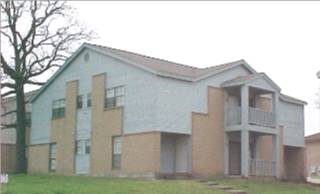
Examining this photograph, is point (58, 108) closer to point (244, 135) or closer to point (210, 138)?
point (210, 138)

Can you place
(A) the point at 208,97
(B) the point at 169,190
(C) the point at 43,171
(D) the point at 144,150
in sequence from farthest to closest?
1. (C) the point at 43,171
2. (A) the point at 208,97
3. (D) the point at 144,150
4. (B) the point at 169,190

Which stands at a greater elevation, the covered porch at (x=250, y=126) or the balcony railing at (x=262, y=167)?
the covered porch at (x=250, y=126)

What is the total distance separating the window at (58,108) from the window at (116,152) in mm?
5693

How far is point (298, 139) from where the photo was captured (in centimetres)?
3644

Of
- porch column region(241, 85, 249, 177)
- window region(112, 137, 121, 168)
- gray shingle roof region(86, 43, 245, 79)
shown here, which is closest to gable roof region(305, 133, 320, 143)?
gray shingle roof region(86, 43, 245, 79)

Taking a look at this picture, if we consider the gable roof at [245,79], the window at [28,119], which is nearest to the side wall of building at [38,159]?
the window at [28,119]

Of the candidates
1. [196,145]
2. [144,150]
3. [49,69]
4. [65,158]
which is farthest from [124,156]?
[49,69]

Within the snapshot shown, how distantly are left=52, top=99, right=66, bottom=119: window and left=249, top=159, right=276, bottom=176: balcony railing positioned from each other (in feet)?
37.6

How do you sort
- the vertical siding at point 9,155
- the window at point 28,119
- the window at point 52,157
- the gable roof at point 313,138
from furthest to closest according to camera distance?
the gable roof at point 313,138
the vertical siding at point 9,155
the window at point 28,119
the window at point 52,157

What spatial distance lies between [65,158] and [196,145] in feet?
27.8

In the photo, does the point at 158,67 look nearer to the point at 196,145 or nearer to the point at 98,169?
the point at 196,145

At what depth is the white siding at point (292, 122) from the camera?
35281mm

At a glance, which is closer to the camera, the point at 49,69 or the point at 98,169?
the point at 98,169

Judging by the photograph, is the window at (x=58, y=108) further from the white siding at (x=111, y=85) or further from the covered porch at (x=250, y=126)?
the covered porch at (x=250, y=126)
